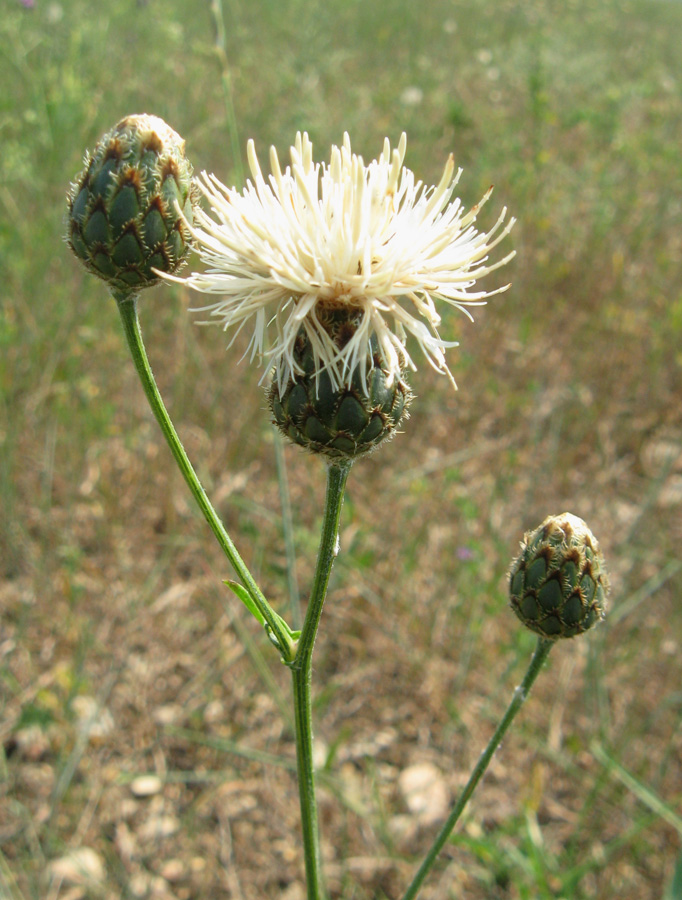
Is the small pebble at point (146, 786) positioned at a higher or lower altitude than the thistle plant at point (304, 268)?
lower

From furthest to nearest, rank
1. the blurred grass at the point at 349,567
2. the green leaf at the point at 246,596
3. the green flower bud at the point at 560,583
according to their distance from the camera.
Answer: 1. the blurred grass at the point at 349,567
2. the green flower bud at the point at 560,583
3. the green leaf at the point at 246,596

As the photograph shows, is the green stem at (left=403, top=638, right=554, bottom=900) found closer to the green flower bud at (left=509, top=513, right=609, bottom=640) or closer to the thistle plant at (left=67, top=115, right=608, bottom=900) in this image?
the green flower bud at (left=509, top=513, right=609, bottom=640)

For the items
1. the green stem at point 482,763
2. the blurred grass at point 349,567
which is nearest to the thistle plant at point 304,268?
the green stem at point 482,763

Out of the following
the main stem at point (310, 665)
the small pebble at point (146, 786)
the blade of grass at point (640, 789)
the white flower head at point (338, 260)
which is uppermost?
the white flower head at point (338, 260)

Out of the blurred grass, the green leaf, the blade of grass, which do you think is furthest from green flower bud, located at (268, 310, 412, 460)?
the blade of grass

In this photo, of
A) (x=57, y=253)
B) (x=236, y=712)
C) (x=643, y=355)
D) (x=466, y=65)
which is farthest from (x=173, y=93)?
(x=236, y=712)

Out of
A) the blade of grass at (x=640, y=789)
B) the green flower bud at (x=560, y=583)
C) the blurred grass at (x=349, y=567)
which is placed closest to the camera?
the green flower bud at (x=560, y=583)

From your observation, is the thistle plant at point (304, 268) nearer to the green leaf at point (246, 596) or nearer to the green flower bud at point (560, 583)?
the green leaf at point (246, 596)

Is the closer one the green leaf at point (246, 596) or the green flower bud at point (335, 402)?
the green flower bud at point (335, 402)
